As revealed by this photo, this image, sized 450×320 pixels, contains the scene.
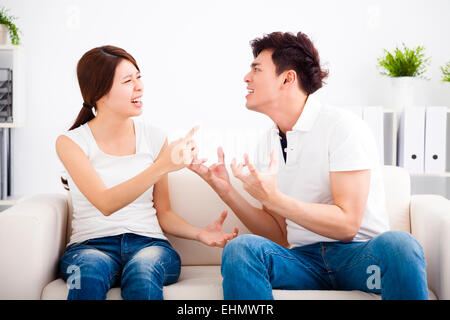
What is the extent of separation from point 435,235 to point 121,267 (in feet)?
3.20

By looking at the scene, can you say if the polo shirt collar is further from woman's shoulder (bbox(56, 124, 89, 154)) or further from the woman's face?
woman's shoulder (bbox(56, 124, 89, 154))

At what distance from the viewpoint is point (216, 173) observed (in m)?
1.57

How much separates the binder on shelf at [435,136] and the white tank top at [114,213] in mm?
1808

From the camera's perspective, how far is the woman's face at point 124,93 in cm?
153

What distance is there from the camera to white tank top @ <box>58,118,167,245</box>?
4.84ft

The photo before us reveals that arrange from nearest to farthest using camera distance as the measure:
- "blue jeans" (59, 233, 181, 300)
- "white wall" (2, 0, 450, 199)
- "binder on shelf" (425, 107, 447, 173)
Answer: "blue jeans" (59, 233, 181, 300), "binder on shelf" (425, 107, 447, 173), "white wall" (2, 0, 450, 199)

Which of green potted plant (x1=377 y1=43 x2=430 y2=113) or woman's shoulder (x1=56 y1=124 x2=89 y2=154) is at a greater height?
green potted plant (x1=377 y1=43 x2=430 y2=113)

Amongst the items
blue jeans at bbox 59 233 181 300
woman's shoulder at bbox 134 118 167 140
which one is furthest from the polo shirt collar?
blue jeans at bbox 59 233 181 300

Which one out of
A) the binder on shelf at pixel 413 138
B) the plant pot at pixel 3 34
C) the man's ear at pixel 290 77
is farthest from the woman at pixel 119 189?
the binder on shelf at pixel 413 138

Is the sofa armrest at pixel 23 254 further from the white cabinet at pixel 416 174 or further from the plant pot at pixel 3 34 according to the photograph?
the white cabinet at pixel 416 174

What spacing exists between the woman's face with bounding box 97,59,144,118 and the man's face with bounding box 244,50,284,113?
→ 38 cm

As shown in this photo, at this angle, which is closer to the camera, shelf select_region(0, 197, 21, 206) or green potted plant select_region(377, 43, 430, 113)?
shelf select_region(0, 197, 21, 206)

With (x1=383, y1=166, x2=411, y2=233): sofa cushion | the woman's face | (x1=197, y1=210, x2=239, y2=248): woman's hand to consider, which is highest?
the woman's face
